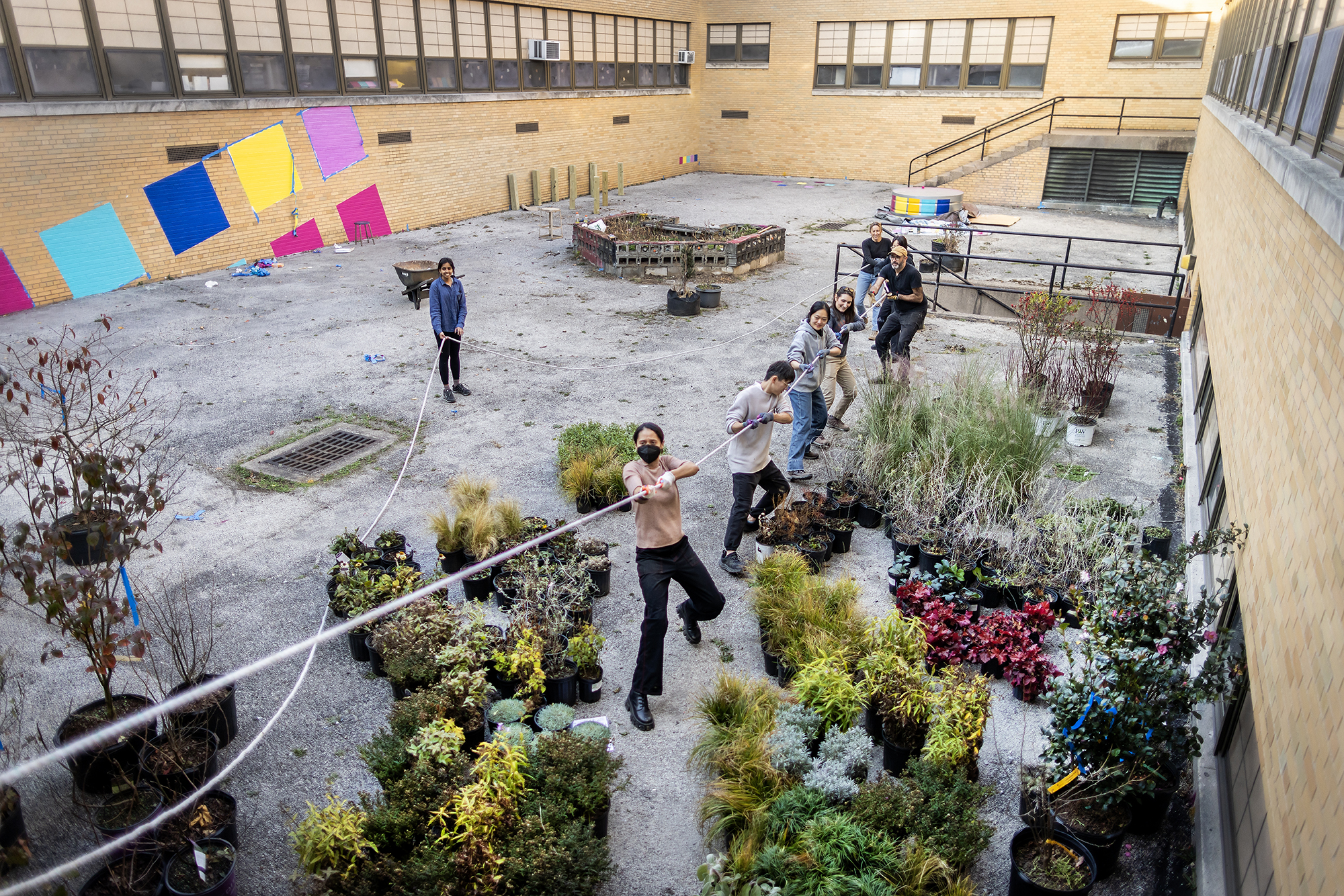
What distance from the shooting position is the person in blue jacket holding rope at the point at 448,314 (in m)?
10.5

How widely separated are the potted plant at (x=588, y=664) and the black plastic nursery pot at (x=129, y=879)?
8.25 feet

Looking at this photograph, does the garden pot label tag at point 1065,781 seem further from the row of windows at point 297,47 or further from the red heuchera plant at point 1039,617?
the row of windows at point 297,47

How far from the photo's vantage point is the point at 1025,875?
4277 mm

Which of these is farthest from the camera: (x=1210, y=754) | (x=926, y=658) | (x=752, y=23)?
(x=752, y=23)

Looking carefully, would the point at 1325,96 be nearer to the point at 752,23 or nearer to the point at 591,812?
the point at 591,812

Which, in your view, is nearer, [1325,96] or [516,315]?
[1325,96]

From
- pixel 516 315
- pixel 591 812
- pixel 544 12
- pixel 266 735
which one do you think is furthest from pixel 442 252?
pixel 591 812

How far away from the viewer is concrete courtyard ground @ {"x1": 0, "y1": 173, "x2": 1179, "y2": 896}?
5.20m

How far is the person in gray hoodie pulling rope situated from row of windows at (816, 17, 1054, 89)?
2486 cm

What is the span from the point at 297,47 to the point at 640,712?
57.6 ft

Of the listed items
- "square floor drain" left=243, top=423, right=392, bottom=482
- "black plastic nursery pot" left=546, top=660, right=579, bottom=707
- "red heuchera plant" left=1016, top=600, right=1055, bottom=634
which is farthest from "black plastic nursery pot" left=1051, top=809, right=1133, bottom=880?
"square floor drain" left=243, top=423, right=392, bottom=482

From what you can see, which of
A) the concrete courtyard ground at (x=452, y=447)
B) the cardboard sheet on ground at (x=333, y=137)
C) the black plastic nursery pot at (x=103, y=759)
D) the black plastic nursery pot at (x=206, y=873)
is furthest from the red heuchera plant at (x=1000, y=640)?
the cardboard sheet on ground at (x=333, y=137)

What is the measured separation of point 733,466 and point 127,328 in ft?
35.9

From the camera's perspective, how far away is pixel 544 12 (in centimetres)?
2441
